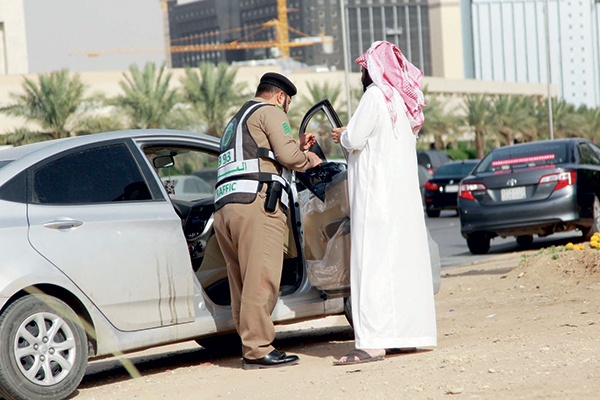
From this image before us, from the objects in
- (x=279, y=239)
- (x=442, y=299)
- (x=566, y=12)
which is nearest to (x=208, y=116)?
(x=442, y=299)

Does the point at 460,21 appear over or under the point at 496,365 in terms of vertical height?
over

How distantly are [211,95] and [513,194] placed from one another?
114ft

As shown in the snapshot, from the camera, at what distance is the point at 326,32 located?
605ft

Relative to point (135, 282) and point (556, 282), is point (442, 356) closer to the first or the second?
point (135, 282)

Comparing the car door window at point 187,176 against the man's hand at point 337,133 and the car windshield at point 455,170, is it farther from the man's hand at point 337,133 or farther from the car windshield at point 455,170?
the car windshield at point 455,170

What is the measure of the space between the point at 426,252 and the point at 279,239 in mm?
891

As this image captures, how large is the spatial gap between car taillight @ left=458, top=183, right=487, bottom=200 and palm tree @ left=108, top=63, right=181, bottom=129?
1205 inches

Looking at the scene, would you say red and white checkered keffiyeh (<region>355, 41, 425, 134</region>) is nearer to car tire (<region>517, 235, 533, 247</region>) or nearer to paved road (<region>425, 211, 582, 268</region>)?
paved road (<region>425, 211, 582, 268</region>)

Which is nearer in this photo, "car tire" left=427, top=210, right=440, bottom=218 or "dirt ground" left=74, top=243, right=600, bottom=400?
"dirt ground" left=74, top=243, right=600, bottom=400

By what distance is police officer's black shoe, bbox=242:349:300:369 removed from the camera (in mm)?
6801

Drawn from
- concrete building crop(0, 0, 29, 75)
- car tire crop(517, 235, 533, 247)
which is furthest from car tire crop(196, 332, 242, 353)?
concrete building crop(0, 0, 29, 75)

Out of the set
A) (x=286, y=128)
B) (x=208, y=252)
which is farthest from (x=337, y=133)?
(x=208, y=252)

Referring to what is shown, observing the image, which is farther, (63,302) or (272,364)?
(272,364)

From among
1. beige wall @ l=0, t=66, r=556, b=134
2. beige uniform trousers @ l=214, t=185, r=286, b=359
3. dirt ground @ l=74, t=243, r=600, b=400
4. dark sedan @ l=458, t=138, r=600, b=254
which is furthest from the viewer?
beige wall @ l=0, t=66, r=556, b=134
